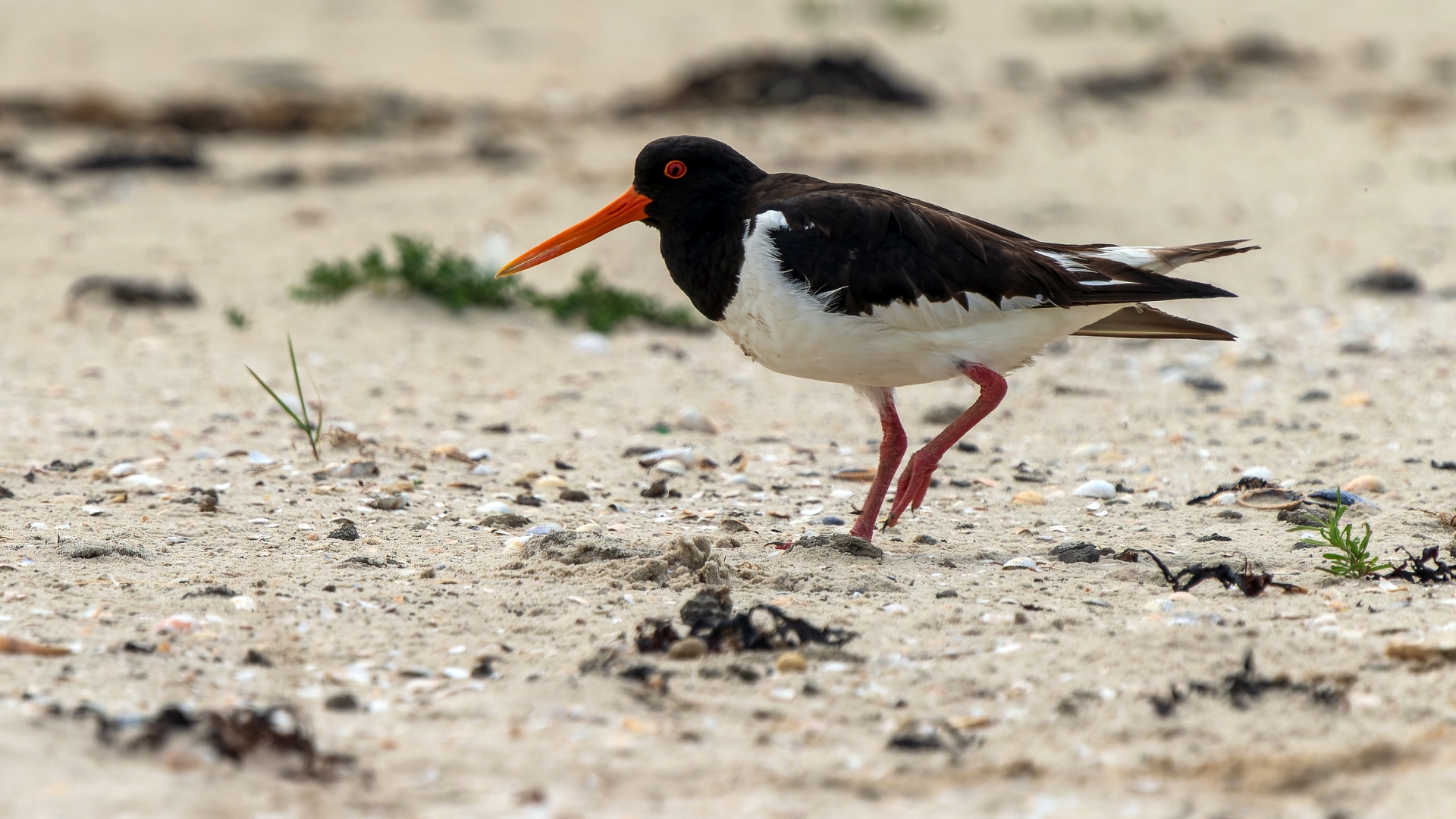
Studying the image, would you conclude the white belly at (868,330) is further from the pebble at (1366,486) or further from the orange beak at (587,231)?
the pebble at (1366,486)

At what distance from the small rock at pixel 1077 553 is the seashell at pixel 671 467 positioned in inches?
67.5

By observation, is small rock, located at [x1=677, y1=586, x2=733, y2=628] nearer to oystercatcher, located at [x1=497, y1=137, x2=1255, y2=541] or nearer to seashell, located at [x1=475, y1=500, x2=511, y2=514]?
oystercatcher, located at [x1=497, y1=137, x2=1255, y2=541]

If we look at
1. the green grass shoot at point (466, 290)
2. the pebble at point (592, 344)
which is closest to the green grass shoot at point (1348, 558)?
the pebble at point (592, 344)

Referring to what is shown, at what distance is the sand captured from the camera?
316cm

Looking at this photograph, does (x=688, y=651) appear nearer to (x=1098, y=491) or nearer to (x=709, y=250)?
(x=709, y=250)

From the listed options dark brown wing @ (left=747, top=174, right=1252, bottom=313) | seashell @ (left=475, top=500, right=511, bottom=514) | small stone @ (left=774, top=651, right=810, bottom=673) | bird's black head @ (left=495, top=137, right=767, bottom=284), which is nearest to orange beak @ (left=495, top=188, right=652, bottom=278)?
bird's black head @ (left=495, top=137, right=767, bottom=284)

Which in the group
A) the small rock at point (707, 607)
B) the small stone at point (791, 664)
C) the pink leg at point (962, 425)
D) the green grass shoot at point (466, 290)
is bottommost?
the small stone at point (791, 664)

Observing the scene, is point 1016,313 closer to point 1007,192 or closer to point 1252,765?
point 1252,765

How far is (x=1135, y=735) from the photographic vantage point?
10.8ft

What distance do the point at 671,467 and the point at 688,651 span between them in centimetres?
236

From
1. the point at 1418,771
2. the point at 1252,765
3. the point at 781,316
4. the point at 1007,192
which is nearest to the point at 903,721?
the point at 1252,765

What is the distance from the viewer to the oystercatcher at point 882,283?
4.85m

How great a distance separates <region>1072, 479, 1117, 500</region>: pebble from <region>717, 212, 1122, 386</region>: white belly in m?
0.96

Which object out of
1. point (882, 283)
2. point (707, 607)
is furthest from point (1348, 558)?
point (707, 607)
